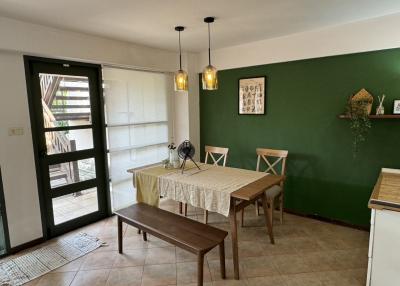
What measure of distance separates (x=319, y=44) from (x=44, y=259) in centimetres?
388

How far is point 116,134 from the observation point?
11.6 feet

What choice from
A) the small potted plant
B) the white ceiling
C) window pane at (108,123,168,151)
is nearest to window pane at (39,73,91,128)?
window pane at (108,123,168,151)

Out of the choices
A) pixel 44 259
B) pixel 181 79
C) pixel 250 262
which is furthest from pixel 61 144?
pixel 250 262

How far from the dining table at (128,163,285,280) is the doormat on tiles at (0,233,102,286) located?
81 cm

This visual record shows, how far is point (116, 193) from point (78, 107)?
1316 millimetres

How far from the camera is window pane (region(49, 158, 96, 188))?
3025 mm

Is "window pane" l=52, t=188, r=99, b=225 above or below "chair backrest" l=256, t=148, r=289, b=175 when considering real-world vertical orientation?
below

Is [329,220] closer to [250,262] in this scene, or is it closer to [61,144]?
[250,262]

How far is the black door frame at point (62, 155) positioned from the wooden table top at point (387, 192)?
121 inches

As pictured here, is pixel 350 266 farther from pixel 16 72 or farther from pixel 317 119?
pixel 16 72

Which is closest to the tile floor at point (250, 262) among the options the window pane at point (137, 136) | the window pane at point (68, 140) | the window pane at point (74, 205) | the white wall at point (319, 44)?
the window pane at point (74, 205)

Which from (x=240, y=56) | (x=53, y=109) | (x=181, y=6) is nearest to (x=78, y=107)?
(x=53, y=109)

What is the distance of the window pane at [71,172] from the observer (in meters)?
3.03

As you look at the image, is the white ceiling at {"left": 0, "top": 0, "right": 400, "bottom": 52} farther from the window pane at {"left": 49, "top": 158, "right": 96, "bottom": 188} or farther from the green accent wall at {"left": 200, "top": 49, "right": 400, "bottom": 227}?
the window pane at {"left": 49, "top": 158, "right": 96, "bottom": 188}
